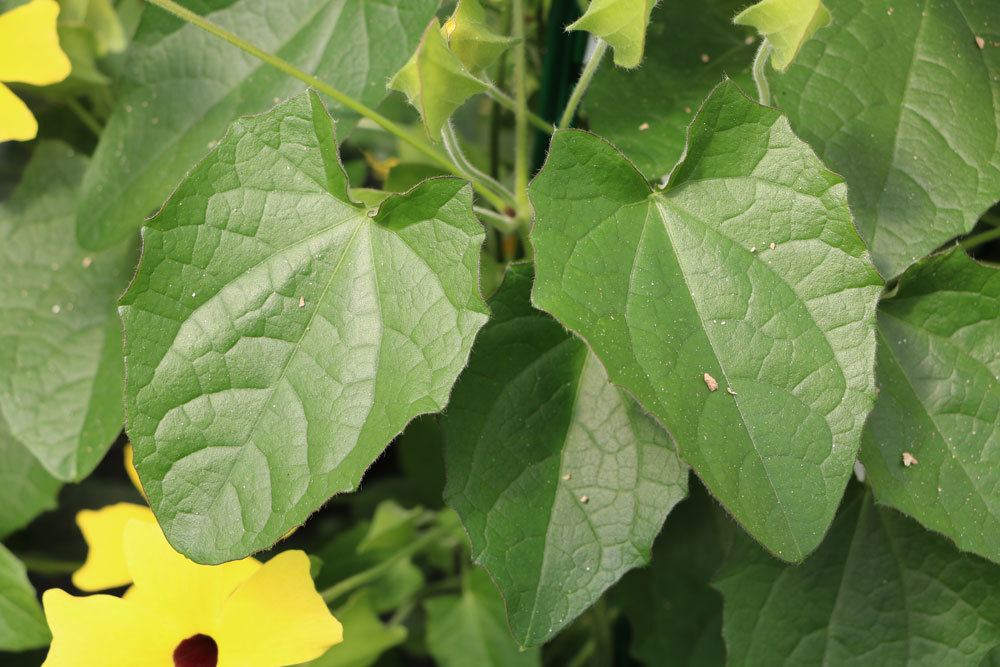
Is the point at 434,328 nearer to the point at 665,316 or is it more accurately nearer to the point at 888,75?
the point at 665,316

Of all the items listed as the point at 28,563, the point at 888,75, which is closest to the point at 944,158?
the point at 888,75

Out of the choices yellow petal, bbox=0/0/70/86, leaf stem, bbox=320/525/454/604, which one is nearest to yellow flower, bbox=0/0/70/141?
yellow petal, bbox=0/0/70/86

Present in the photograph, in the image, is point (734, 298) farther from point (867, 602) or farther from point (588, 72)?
point (867, 602)

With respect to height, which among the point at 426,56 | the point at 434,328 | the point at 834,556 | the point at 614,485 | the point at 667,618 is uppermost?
the point at 426,56

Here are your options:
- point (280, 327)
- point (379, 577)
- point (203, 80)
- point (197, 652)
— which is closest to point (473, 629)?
point (379, 577)

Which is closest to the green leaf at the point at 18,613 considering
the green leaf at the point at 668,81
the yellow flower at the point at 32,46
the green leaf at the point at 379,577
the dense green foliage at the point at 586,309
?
the dense green foliage at the point at 586,309

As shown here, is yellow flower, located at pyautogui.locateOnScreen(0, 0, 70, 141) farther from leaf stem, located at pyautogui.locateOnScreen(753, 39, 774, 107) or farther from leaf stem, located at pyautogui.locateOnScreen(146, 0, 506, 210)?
leaf stem, located at pyautogui.locateOnScreen(753, 39, 774, 107)
